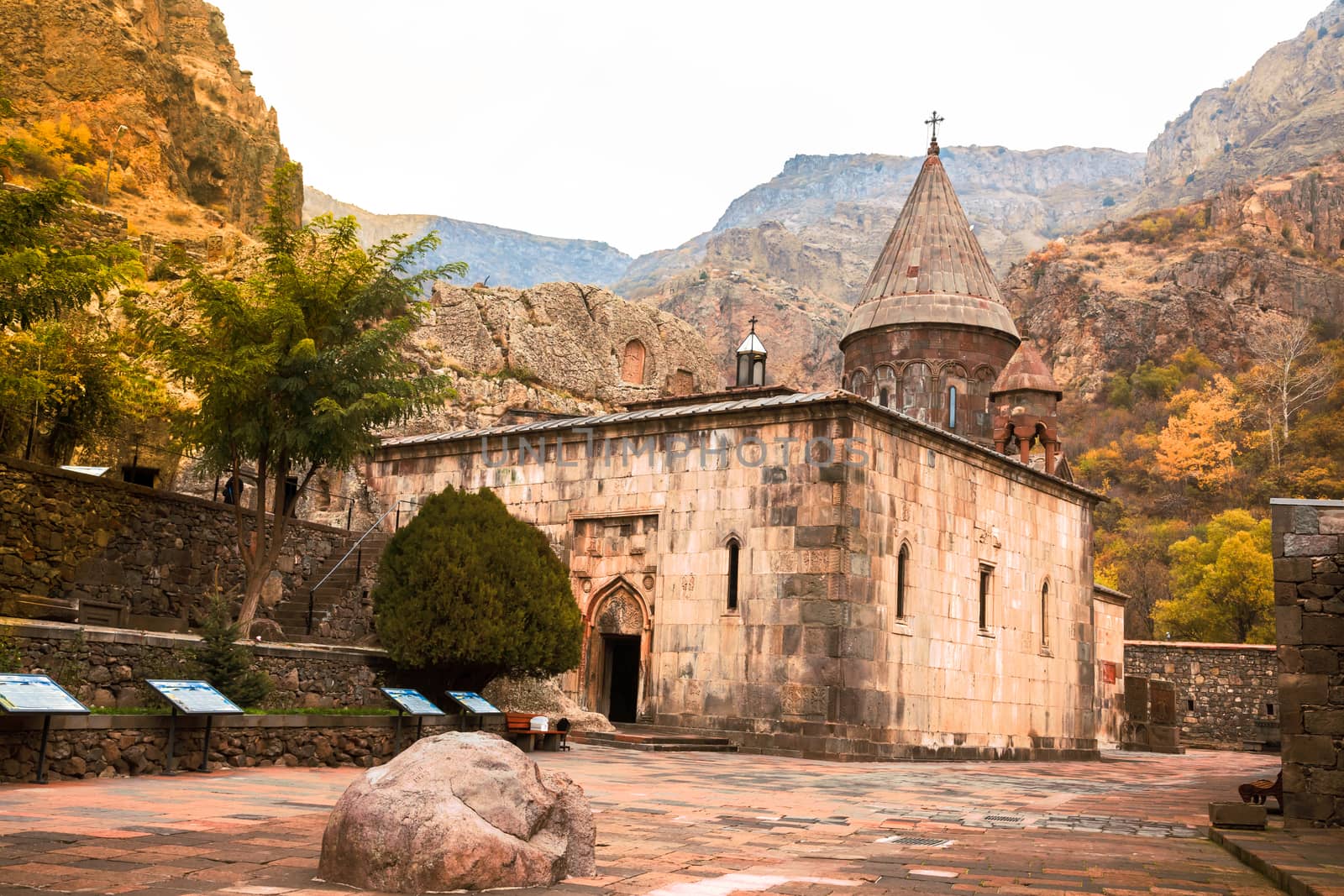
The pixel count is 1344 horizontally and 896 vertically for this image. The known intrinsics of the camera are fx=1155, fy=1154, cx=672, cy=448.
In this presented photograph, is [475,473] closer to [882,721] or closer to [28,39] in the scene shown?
[882,721]

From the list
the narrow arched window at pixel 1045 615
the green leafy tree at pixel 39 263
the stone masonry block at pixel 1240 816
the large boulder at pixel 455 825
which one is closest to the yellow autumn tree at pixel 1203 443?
the narrow arched window at pixel 1045 615

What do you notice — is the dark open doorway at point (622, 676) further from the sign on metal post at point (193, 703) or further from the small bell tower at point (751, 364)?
the sign on metal post at point (193, 703)

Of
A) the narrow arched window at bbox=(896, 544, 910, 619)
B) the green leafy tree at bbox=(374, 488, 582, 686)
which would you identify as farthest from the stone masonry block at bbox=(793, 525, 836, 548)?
the green leafy tree at bbox=(374, 488, 582, 686)

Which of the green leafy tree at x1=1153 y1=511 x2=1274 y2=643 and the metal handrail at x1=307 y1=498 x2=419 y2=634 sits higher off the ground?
the green leafy tree at x1=1153 y1=511 x2=1274 y2=643

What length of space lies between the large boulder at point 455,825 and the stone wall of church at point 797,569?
1066 cm

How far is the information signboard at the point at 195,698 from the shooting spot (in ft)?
29.5

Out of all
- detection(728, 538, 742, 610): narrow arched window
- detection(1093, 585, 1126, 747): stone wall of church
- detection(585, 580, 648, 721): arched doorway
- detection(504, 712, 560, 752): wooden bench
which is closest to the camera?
detection(504, 712, 560, 752): wooden bench

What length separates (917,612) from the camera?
17578 millimetres

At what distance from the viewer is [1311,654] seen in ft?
31.8

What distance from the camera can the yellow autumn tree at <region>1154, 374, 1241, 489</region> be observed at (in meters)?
59.3

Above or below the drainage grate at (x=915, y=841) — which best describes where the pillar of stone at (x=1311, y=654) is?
above

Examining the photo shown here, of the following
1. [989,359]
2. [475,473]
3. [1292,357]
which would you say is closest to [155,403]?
[475,473]

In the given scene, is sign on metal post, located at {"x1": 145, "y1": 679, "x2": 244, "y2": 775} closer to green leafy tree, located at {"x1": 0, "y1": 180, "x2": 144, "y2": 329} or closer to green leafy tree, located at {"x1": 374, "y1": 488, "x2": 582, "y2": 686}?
green leafy tree, located at {"x1": 374, "y1": 488, "x2": 582, "y2": 686}

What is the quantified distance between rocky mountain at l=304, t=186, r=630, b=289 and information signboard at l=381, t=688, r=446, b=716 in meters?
112
